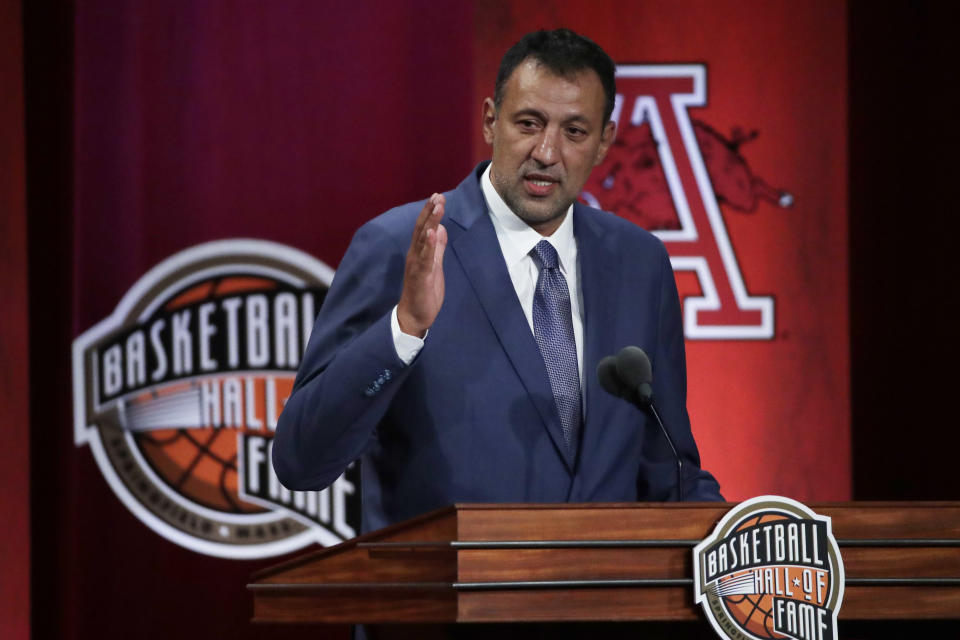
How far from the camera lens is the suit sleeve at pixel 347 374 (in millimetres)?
1289

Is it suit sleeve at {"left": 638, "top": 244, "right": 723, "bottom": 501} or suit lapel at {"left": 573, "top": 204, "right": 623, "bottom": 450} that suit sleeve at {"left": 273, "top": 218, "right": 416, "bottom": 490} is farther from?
suit sleeve at {"left": 638, "top": 244, "right": 723, "bottom": 501}

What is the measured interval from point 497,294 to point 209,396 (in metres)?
1.62

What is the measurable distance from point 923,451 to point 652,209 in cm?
98

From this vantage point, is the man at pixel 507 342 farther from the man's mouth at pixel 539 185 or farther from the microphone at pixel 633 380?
the microphone at pixel 633 380

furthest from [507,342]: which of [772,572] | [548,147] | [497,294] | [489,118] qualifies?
[772,572]

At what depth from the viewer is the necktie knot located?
5.28ft

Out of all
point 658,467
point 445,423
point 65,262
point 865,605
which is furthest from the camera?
point 65,262

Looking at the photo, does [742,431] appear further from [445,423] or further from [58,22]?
[58,22]

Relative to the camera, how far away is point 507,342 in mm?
1487

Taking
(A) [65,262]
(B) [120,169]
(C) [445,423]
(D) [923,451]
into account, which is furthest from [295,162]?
(D) [923,451]

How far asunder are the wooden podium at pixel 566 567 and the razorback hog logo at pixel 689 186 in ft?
6.64

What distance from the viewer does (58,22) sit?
2.90 m

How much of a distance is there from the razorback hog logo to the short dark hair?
Answer: 58.0 inches

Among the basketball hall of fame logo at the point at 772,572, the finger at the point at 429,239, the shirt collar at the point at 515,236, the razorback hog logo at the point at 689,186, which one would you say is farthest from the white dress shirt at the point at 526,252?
the razorback hog logo at the point at 689,186
